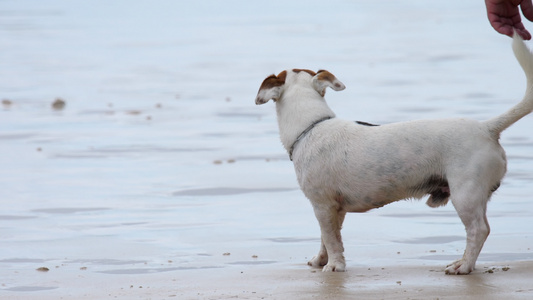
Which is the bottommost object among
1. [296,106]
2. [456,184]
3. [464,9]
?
[456,184]

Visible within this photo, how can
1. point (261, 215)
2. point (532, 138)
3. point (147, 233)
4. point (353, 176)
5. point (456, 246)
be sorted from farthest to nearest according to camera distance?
point (532, 138)
point (261, 215)
point (147, 233)
point (456, 246)
point (353, 176)

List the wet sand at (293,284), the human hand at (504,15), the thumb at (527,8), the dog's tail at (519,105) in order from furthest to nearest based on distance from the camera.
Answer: the thumb at (527,8) < the human hand at (504,15) < the dog's tail at (519,105) < the wet sand at (293,284)

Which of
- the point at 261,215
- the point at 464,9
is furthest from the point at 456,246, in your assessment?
the point at 464,9

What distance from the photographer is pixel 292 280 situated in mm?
6070

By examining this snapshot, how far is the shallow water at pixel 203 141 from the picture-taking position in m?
7.18

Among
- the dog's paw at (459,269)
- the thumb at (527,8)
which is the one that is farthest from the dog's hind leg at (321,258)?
the thumb at (527,8)

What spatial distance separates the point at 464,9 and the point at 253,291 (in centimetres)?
2670

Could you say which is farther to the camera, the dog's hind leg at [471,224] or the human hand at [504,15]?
the human hand at [504,15]

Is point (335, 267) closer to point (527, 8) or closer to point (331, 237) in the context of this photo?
point (331, 237)

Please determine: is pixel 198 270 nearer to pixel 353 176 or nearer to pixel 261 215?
pixel 353 176

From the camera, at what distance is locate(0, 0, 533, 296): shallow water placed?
7184 mm

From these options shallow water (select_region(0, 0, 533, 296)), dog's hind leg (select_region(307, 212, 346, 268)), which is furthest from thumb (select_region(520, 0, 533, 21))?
dog's hind leg (select_region(307, 212, 346, 268))

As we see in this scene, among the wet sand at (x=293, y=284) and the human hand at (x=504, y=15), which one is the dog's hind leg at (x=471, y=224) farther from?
the human hand at (x=504, y=15)

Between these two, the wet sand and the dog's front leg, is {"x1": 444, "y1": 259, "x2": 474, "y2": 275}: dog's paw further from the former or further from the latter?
the dog's front leg
